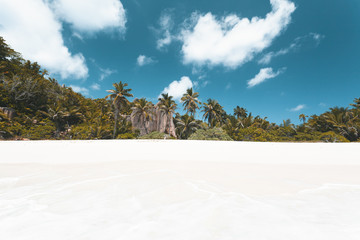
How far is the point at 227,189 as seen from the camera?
2.11 meters

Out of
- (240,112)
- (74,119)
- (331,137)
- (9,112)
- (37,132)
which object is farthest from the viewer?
(240,112)

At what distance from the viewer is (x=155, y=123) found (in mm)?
31375

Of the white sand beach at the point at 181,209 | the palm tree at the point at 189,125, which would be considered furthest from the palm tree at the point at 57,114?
the white sand beach at the point at 181,209

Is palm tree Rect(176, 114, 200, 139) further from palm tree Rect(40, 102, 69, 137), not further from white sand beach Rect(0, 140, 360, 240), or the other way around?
white sand beach Rect(0, 140, 360, 240)

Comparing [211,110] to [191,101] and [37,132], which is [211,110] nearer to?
[191,101]

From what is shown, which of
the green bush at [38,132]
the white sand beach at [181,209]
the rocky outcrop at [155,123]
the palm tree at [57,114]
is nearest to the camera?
the white sand beach at [181,209]

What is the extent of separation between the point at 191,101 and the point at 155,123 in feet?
28.4

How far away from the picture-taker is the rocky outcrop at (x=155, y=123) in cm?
3017

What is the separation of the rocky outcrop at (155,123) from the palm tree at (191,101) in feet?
13.1

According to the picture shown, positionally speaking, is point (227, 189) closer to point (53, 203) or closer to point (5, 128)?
point (53, 203)

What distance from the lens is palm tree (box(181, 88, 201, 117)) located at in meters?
29.8

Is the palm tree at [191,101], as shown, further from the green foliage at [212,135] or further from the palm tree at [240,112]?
the palm tree at [240,112]

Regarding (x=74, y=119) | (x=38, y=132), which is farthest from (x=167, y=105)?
(x=38, y=132)

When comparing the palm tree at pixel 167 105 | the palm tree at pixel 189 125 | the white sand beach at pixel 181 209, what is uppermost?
the palm tree at pixel 167 105
